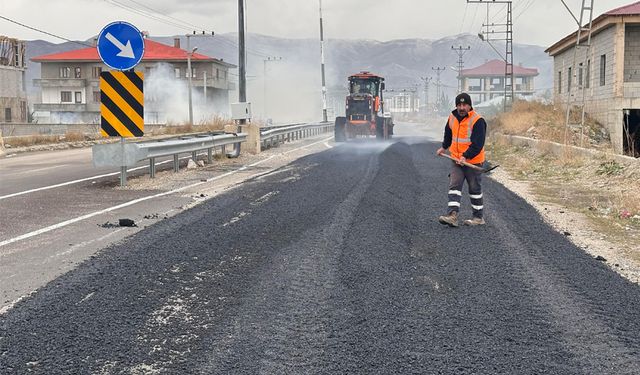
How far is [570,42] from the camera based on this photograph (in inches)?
1319

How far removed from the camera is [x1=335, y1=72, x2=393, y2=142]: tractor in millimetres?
33000

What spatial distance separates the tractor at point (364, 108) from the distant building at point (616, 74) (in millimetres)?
9200

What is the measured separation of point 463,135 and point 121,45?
6125 mm

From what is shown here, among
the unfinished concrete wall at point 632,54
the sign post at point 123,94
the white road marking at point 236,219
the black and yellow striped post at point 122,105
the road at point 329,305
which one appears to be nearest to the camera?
the road at point 329,305

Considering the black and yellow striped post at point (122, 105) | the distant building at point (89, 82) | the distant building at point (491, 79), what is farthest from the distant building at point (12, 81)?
the distant building at point (491, 79)

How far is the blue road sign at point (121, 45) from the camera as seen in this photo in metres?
11.4

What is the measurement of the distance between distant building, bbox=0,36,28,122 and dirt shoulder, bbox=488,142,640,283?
57901mm

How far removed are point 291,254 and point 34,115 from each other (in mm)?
79310

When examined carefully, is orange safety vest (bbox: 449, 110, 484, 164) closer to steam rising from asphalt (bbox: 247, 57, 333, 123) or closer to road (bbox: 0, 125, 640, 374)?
road (bbox: 0, 125, 640, 374)

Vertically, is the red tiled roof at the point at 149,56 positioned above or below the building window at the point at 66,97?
above

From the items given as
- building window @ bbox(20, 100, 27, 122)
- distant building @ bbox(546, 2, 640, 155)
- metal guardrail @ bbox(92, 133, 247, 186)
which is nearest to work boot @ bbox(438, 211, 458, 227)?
metal guardrail @ bbox(92, 133, 247, 186)

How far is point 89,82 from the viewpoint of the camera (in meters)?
80.3

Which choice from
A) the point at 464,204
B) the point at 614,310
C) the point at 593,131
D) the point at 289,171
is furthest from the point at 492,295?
the point at 593,131

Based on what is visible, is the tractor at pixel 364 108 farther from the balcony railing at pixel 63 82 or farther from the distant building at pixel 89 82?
the balcony railing at pixel 63 82
